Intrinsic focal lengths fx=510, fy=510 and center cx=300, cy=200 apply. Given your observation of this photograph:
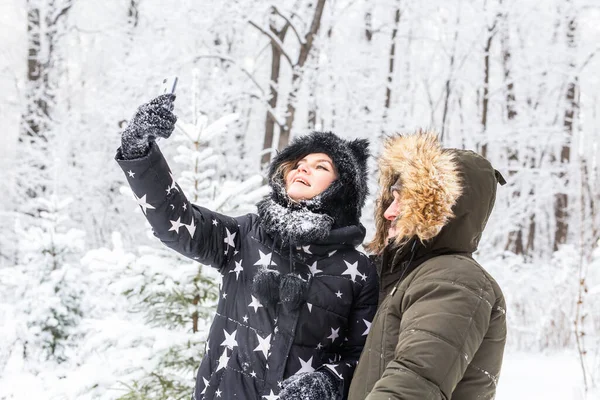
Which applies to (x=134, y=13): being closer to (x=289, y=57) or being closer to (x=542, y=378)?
(x=289, y=57)

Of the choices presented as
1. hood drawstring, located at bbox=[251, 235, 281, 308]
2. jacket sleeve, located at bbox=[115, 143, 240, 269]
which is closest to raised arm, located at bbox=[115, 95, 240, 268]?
jacket sleeve, located at bbox=[115, 143, 240, 269]

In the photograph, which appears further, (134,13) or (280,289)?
(134,13)

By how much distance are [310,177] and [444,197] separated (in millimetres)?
899

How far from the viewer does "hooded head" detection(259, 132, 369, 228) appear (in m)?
2.30

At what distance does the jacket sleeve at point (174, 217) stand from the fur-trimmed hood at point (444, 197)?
0.85 meters

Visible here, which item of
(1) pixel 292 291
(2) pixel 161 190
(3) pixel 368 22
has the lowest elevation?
(1) pixel 292 291

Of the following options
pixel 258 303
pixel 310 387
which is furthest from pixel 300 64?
pixel 310 387

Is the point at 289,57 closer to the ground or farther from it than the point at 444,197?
farther from it

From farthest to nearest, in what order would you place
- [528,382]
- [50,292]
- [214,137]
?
[50,292] < [528,382] < [214,137]

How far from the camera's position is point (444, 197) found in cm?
155

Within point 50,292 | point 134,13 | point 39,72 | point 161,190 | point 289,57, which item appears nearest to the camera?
point 161,190

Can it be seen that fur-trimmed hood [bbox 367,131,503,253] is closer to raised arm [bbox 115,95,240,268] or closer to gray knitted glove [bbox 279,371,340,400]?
gray knitted glove [bbox 279,371,340,400]

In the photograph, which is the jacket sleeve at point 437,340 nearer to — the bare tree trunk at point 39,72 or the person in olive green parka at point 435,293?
the person in olive green parka at point 435,293

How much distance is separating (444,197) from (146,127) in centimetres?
105
